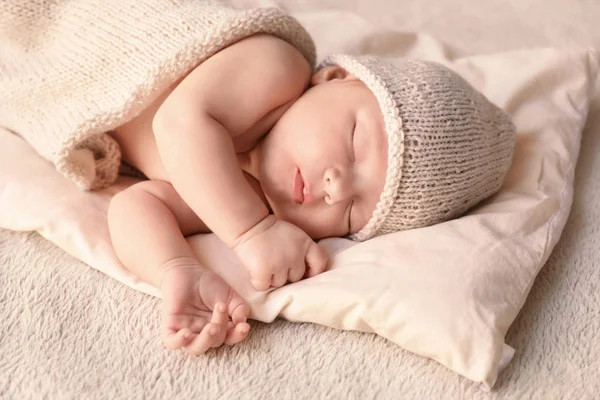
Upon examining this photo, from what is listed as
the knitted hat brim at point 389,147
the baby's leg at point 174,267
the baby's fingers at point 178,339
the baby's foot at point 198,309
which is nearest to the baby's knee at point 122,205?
the baby's leg at point 174,267

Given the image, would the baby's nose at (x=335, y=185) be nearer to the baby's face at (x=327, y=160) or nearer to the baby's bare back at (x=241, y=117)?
the baby's face at (x=327, y=160)

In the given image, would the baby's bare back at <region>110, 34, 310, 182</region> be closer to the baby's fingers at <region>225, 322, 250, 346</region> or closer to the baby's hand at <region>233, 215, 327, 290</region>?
the baby's hand at <region>233, 215, 327, 290</region>

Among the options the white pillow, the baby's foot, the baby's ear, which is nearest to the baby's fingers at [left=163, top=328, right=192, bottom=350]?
the baby's foot

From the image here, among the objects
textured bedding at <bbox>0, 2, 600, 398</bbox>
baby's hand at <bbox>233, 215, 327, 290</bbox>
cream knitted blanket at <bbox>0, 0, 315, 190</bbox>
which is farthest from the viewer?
cream knitted blanket at <bbox>0, 0, 315, 190</bbox>

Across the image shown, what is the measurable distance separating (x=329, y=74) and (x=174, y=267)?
45 centimetres

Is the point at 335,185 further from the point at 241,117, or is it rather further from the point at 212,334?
the point at 212,334

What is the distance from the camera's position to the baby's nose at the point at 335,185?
93 cm

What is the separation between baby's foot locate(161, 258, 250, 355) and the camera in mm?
776

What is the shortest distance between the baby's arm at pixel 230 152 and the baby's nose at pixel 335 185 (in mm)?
76

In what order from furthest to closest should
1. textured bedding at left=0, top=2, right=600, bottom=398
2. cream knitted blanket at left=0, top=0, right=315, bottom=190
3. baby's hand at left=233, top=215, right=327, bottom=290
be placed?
cream knitted blanket at left=0, top=0, right=315, bottom=190 → baby's hand at left=233, top=215, right=327, bottom=290 → textured bedding at left=0, top=2, right=600, bottom=398

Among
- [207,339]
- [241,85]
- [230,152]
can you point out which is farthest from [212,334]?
[241,85]

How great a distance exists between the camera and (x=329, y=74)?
108 centimetres

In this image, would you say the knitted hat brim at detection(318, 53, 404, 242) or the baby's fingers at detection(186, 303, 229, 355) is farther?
the knitted hat brim at detection(318, 53, 404, 242)

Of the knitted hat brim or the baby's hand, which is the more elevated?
the knitted hat brim
